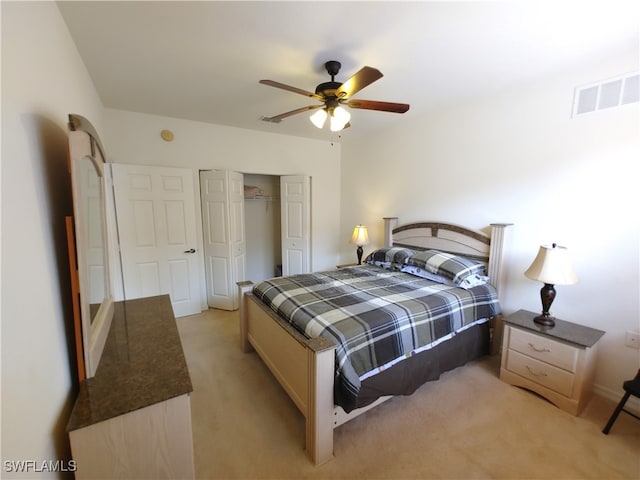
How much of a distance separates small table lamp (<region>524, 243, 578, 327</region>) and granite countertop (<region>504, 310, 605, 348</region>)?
0.07 m

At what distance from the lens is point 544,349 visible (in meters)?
2.03

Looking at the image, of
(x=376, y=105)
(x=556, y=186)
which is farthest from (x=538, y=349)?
(x=376, y=105)

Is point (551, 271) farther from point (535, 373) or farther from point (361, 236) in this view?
point (361, 236)

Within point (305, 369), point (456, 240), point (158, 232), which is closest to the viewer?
point (305, 369)

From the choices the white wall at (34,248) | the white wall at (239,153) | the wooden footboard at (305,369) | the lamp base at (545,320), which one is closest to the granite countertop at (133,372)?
the white wall at (34,248)

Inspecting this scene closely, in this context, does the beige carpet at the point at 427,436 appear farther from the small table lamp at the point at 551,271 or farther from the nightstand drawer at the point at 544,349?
the small table lamp at the point at 551,271

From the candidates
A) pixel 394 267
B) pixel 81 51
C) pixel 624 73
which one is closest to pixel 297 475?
pixel 394 267

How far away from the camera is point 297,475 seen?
1.50 metres

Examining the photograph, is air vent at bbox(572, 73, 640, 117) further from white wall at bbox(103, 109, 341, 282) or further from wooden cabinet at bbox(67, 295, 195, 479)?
wooden cabinet at bbox(67, 295, 195, 479)

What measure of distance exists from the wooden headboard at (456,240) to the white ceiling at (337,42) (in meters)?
→ 1.39

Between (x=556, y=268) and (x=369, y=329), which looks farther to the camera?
(x=556, y=268)

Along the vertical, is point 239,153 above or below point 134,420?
above

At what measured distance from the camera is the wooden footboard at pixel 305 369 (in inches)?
58.5

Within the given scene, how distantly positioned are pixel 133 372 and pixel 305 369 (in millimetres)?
920
